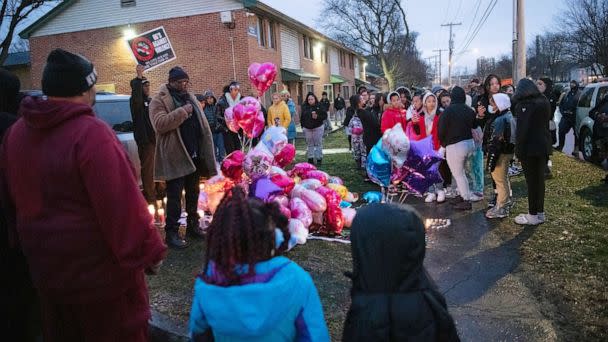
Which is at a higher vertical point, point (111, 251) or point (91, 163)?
point (91, 163)

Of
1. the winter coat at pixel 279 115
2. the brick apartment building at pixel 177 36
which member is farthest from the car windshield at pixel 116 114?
the brick apartment building at pixel 177 36

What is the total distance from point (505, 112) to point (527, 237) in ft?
5.56

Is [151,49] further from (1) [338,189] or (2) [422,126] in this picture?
(1) [338,189]

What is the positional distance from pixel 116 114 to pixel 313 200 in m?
3.69

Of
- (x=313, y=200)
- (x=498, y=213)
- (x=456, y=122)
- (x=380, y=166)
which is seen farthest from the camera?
(x=456, y=122)

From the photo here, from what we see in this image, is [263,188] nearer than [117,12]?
Yes

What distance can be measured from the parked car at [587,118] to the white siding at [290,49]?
54.1ft

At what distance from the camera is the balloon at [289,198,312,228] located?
17.3ft

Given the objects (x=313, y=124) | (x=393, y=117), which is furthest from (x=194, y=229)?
(x=313, y=124)

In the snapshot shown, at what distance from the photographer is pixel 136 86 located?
20.6 feet

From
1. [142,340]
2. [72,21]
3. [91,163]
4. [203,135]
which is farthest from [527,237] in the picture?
[72,21]

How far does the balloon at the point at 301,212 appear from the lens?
527cm

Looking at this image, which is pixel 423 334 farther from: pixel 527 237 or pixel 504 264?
pixel 527 237

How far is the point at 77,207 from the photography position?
2.18m
